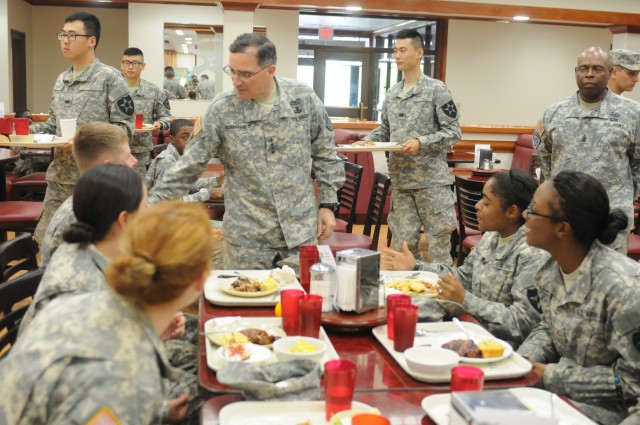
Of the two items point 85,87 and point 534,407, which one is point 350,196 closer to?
point 85,87

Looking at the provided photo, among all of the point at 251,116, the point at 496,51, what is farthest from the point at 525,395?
the point at 496,51

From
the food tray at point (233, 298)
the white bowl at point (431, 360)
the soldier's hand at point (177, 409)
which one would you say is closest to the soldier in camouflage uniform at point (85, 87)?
the food tray at point (233, 298)

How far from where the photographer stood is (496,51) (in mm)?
11766

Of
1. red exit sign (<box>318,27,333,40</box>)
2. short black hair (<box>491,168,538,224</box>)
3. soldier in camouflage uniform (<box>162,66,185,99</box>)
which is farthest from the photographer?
red exit sign (<box>318,27,333,40</box>)

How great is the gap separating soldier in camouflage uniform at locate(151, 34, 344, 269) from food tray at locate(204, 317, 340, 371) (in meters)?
0.90

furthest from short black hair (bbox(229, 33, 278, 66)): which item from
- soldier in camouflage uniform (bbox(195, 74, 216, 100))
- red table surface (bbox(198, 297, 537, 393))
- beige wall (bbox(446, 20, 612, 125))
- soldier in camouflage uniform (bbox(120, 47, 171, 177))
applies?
beige wall (bbox(446, 20, 612, 125))

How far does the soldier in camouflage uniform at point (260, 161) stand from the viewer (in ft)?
9.80

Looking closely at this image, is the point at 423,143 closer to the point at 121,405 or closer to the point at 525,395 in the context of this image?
the point at 525,395

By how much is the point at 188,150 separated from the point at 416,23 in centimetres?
1084

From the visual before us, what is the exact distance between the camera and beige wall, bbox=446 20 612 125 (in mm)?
11578

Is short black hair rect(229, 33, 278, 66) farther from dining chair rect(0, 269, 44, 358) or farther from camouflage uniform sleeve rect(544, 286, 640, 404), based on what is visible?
camouflage uniform sleeve rect(544, 286, 640, 404)

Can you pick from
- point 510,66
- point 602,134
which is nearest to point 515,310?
point 602,134

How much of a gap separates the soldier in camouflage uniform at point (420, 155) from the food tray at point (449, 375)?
225 centimetres

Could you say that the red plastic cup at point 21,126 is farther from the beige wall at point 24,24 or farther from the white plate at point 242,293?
the beige wall at point 24,24
